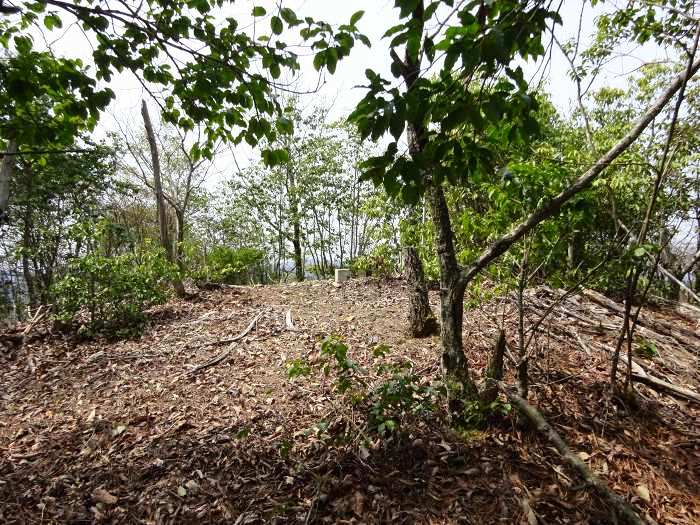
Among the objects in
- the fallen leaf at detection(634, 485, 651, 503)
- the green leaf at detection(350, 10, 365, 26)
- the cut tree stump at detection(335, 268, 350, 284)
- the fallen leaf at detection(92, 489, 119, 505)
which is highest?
the green leaf at detection(350, 10, 365, 26)

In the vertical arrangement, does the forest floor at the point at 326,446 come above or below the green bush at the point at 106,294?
below

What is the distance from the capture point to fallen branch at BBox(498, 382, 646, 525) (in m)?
1.60

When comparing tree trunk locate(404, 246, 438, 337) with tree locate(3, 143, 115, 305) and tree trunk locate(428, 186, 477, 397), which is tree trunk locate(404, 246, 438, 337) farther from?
tree locate(3, 143, 115, 305)

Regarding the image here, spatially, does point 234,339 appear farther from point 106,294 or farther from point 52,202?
point 52,202

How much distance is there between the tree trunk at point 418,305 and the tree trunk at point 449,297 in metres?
1.72

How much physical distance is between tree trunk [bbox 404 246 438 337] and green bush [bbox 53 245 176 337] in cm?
453

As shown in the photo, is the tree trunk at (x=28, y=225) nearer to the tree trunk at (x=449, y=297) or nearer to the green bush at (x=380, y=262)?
the green bush at (x=380, y=262)

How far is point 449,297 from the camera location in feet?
7.63

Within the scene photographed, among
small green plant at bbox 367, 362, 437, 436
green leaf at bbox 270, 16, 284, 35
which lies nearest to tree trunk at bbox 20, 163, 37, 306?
green leaf at bbox 270, 16, 284, 35

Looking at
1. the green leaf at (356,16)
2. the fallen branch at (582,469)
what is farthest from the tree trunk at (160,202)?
the fallen branch at (582,469)

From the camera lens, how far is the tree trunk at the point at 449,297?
2320mm

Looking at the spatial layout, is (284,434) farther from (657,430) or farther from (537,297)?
(537,297)

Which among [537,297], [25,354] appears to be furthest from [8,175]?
[537,297]

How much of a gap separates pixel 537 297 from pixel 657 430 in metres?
1.95
